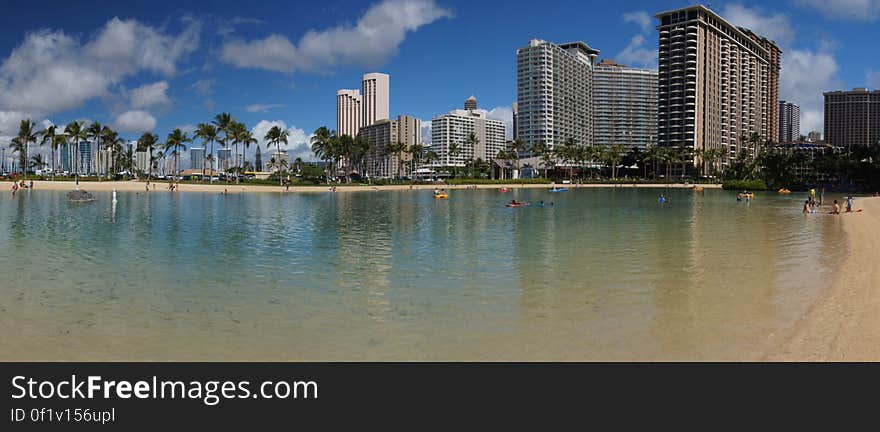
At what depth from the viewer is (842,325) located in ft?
38.1

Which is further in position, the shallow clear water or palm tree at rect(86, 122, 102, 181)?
palm tree at rect(86, 122, 102, 181)

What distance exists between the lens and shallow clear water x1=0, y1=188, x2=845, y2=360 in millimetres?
10578

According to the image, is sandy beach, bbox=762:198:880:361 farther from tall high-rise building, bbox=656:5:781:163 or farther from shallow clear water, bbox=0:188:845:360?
tall high-rise building, bbox=656:5:781:163

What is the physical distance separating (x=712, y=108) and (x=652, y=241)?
186m

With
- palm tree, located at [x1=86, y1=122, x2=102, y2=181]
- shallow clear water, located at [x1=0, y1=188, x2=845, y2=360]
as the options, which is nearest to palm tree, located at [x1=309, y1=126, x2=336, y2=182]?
palm tree, located at [x1=86, y1=122, x2=102, y2=181]
